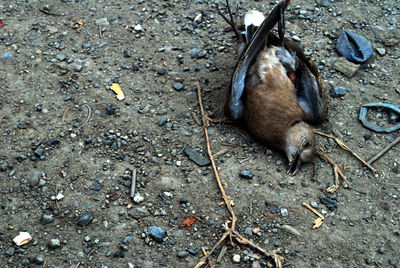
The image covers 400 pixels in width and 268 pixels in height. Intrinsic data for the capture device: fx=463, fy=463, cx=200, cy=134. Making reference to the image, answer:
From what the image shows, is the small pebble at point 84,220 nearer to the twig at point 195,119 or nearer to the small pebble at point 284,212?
the twig at point 195,119

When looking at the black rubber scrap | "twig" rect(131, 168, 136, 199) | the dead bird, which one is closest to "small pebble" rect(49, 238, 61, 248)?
"twig" rect(131, 168, 136, 199)

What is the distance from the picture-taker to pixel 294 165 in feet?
12.3

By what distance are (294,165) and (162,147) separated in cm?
110

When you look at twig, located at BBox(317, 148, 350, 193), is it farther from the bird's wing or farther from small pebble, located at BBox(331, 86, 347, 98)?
small pebble, located at BBox(331, 86, 347, 98)

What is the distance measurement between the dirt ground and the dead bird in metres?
0.17

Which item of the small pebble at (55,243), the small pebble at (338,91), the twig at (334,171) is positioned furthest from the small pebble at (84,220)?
the small pebble at (338,91)

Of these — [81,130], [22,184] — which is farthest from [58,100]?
[22,184]

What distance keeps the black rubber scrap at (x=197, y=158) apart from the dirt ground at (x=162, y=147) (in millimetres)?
27

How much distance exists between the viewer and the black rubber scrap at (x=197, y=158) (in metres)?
3.77

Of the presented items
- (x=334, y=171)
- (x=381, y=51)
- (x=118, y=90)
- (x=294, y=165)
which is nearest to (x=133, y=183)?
(x=118, y=90)

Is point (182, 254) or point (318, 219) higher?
point (318, 219)

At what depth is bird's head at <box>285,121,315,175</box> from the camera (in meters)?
3.69

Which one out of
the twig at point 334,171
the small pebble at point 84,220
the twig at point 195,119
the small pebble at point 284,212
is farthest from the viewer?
the twig at point 195,119

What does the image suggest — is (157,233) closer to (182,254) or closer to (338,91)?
(182,254)
